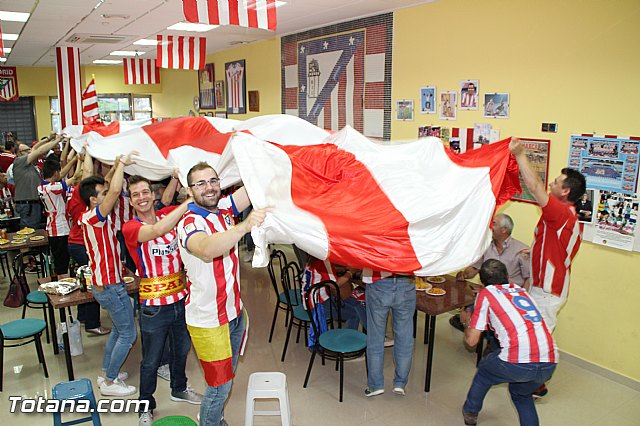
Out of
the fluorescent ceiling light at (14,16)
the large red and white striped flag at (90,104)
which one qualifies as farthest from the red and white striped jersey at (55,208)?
the fluorescent ceiling light at (14,16)

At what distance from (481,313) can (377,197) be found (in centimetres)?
107

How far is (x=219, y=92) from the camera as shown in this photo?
422 inches

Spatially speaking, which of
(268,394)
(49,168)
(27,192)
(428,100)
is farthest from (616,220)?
(27,192)

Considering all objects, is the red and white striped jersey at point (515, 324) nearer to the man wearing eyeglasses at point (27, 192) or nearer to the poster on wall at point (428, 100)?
the poster on wall at point (428, 100)

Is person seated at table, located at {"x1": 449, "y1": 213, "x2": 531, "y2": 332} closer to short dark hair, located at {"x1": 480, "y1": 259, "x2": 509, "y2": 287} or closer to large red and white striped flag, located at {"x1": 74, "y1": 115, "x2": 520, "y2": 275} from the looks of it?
short dark hair, located at {"x1": 480, "y1": 259, "x2": 509, "y2": 287}

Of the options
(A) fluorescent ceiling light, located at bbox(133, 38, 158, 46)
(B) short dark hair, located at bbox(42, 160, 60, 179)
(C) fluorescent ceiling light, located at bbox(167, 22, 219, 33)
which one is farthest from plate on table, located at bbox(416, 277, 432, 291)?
(A) fluorescent ceiling light, located at bbox(133, 38, 158, 46)

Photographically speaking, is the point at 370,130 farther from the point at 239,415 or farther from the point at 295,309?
the point at 239,415

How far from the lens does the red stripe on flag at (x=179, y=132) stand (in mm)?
4133

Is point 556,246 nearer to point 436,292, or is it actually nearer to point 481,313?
point 481,313

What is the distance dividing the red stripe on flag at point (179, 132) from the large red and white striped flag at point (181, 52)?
11.3ft

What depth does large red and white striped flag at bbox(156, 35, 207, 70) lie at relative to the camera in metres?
7.38

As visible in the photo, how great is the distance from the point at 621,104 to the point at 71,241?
488 centimetres

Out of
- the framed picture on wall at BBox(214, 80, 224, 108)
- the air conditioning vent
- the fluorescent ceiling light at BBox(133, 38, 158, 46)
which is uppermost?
the fluorescent ceiling light at BBox(133, 38, 158, 46)

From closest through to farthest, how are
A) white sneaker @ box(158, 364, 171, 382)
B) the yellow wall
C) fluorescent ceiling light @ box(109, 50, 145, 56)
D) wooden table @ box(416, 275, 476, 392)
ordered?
wooden table @ box(416, 275, 476, 392) < the yellow wall < white sneaker @ box(158, 364, 171, 382) < fluorescent ceiling light @ box(109, 50, 145, 56)
